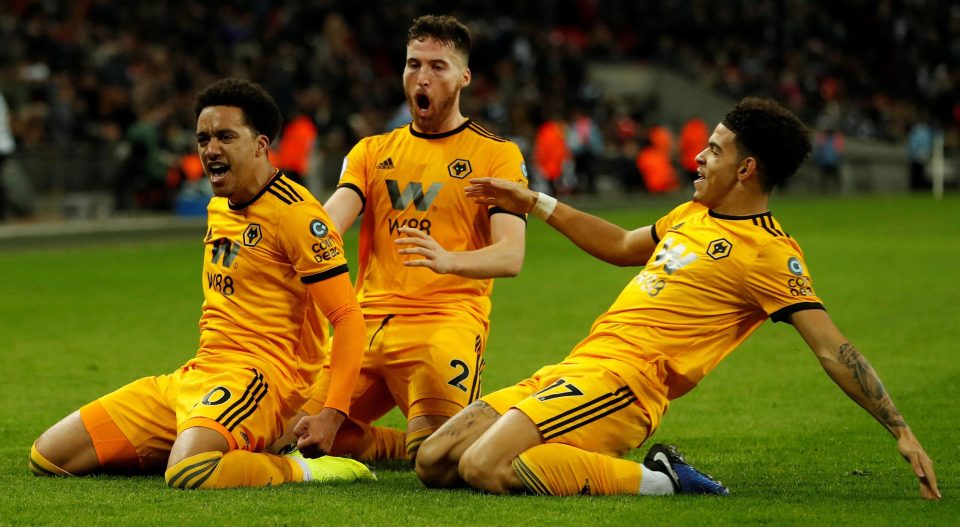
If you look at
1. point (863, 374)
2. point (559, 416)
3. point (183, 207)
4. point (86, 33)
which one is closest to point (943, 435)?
point (863, 374)

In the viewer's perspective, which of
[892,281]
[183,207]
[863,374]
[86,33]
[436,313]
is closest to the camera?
[863,374]

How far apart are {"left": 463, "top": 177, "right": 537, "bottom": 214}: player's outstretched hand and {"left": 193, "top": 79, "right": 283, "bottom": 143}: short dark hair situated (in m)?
1.00

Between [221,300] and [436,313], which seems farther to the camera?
[436,313]

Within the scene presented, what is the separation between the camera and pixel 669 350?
6.29 meters

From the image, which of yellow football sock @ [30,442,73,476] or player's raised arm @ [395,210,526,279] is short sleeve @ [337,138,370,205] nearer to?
player's raised arm @ [395,210,526,279]

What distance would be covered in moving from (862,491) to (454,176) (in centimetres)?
262

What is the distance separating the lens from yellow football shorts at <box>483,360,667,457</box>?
6.12 m

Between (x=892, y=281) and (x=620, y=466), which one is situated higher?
(x=620, y=466)

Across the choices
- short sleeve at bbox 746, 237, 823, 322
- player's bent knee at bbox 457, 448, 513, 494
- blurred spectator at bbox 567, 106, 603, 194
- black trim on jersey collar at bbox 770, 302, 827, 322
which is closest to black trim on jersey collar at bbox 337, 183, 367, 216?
player's bent knee at bbox 457, 448, 513, 494

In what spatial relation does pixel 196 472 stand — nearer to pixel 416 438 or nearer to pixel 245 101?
pixel 416 438

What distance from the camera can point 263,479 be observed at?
6.31 metres

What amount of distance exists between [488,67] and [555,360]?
2490cm

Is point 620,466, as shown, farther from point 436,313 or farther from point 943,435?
point 943,435

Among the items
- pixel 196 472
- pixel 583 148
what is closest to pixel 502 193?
pixel 196 472
